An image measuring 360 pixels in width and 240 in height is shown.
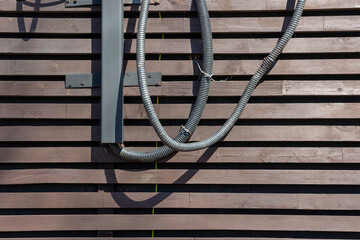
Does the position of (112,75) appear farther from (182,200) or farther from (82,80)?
(182,200)

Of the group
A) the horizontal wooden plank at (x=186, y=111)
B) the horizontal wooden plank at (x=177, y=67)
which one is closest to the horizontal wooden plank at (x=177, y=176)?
the horizontal wooden plank at (x=186, y=111)

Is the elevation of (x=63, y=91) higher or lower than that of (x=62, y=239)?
higher

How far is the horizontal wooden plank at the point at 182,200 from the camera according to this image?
228cm

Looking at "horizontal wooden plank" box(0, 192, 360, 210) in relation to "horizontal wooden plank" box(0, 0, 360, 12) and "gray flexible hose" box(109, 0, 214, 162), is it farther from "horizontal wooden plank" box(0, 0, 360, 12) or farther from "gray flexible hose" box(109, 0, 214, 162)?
"horizontal wooden plank" box(0, 0, 360, 12)

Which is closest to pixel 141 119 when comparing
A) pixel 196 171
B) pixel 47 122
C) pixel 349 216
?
pixel 196 171

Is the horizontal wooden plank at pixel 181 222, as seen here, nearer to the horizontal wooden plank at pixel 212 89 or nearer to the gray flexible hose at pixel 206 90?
the gray flexible hose at pixel 206 90

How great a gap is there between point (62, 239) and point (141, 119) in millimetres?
1115

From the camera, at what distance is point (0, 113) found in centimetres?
233

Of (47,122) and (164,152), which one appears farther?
(47,122)

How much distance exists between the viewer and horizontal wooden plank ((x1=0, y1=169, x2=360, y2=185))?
7.50ft

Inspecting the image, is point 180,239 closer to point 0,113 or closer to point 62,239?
point 62,239

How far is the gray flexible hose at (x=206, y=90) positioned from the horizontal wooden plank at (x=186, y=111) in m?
0.11

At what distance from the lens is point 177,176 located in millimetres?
2316

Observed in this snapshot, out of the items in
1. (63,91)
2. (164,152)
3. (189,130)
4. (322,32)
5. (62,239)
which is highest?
(322,32)
